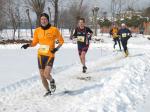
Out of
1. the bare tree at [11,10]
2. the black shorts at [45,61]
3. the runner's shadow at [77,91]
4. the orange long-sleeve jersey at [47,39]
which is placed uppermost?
the bare tree at [11,10]

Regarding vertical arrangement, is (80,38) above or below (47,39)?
below

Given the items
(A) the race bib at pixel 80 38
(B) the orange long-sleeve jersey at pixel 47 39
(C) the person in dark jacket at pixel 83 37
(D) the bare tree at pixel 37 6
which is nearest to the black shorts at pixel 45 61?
(B) the orange long-sleeve jersey at pixel 47 39

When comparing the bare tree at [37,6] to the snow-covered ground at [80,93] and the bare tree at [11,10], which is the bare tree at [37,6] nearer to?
the bare tree at [11,10]

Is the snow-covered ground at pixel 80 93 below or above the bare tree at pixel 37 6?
below

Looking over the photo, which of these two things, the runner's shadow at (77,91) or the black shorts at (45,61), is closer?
the black shorts at (45,61)

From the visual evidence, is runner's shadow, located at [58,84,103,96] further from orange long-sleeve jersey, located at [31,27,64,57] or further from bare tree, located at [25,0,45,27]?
bare tree, located at [25,0,45,27]

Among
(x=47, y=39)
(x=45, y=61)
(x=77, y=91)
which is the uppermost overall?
(x=47, y=39)

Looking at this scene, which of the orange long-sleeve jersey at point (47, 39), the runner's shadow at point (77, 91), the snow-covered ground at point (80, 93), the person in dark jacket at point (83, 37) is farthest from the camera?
the person in dark jacket at point (83, 37)

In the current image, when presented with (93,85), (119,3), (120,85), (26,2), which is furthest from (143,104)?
(119,3)

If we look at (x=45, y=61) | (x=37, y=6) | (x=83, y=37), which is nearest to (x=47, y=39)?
(x=45, y=61)

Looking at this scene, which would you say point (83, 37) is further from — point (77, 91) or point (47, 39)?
point (47, 39)

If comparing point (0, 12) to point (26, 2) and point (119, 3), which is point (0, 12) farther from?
point (119, 3)

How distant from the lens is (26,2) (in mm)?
46875

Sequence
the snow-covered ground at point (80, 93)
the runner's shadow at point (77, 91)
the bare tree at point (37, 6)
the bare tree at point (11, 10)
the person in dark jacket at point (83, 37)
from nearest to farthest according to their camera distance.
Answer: the snow-covered ground at point (80, 93)
the runner's shadow at point (77, 91)
the person in dark jacket at point (83, 37)
the bare tree at point (37, 6)
the bare tree at point (11, 10)
